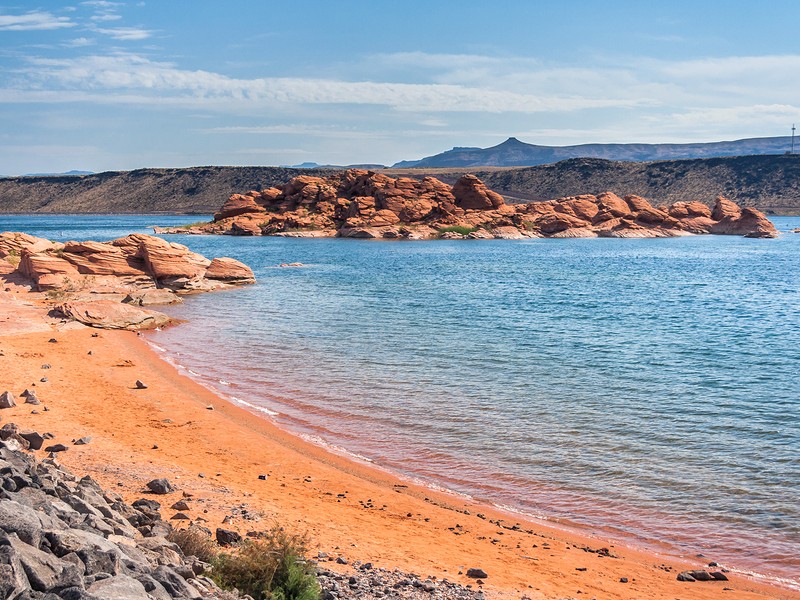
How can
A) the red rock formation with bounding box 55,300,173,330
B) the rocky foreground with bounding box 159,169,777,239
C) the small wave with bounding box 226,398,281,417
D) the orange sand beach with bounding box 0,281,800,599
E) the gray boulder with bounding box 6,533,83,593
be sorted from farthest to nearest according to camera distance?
the rocky foreground with bounding box 159,169,777,239 → the red rock formation with bounding box 55,300,173,330 → the small wave with bounding box 226,398,281,417 → the orange sand beach with bounding box 0,281,800,599 → the gray boulder with bounding box 6,533,83,593

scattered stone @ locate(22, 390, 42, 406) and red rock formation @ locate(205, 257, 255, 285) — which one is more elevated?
red rock formation @ locate(205, 257, 255, 285)

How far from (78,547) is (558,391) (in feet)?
42.5

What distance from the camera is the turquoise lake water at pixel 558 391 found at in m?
10.8

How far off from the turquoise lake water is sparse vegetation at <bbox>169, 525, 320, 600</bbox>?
4.97m

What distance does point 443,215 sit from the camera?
10044 centimetres

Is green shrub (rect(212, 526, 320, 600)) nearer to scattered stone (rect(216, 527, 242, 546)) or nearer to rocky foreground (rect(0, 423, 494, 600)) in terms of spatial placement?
rocky foreground (rect(0, 423, 494, 600))

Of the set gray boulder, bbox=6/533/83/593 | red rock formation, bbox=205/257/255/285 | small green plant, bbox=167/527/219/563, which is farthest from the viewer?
red rock formation, bbox=205/257/255/285

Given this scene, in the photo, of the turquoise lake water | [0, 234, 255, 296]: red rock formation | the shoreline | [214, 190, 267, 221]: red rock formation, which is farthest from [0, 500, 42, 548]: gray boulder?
[214, 190, 267, 221]: red rock formation

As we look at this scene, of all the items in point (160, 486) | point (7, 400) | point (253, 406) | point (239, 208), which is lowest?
point (253, 406)

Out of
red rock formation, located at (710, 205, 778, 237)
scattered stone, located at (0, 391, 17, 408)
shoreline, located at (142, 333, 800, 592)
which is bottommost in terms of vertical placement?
shoreline, located at (142, 333, 800, 592)

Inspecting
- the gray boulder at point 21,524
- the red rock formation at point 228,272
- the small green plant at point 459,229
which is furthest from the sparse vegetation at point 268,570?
the small green plant at point 459,229

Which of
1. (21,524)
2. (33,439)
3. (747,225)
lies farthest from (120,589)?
(747,225)

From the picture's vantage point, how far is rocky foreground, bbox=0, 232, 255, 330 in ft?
88.0

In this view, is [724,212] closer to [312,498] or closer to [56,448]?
[312,498]
